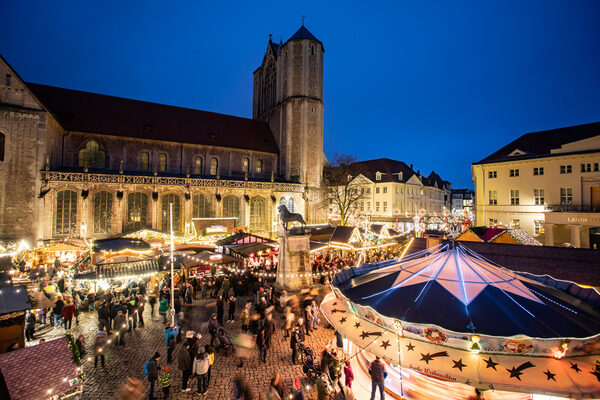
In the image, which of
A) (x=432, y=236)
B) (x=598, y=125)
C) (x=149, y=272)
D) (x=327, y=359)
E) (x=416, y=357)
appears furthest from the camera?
(x=598, y=125)

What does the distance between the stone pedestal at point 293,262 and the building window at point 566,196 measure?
28438 millimetres

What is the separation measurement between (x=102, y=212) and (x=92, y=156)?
682 centimetres

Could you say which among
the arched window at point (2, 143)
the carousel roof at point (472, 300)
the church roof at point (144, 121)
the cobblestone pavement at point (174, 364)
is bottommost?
the cobblestone pavement at point (174, 364)

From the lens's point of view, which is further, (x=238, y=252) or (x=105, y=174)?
(x=105, y=174)

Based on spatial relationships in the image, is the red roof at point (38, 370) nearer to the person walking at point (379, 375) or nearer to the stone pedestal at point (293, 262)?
the person walking at point (379, 375)

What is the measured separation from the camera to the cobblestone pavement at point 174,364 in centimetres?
765

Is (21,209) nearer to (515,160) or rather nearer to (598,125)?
(515,160)

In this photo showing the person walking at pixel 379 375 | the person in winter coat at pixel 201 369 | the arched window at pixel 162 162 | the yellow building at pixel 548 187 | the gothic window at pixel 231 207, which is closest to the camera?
the person walking at pixel 379 375

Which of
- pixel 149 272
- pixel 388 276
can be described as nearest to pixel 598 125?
pixel 388 276

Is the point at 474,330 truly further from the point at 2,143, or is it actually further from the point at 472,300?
the point at 2,143

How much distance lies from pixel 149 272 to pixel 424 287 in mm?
12986

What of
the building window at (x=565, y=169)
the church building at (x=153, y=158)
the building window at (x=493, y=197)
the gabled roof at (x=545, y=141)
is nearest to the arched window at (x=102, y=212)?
the church building at (x=153, y=158)

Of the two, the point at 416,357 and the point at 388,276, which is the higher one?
the point at 388,276

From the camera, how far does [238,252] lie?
717 inches
